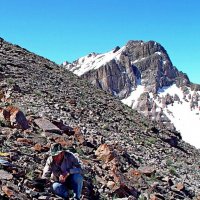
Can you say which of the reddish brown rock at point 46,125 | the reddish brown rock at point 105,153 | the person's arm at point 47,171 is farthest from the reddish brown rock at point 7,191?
the reddish brown rock at point 105,153

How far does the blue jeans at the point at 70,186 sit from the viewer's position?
38.1ft

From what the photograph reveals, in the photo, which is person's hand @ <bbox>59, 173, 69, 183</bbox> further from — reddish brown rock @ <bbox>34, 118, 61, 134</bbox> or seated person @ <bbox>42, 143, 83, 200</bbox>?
reddish brown rock @ <bbox>34, 118, 61, 134</bbox>

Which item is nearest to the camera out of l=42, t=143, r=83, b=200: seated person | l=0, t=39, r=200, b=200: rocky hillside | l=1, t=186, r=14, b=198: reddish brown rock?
l=1, t=186, r=14, b=198: reddish brown rock

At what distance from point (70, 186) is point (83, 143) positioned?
235 inches

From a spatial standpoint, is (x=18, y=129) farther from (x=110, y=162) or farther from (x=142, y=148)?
(x=142, y=148)

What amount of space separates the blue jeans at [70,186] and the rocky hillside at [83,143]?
13.5 inches

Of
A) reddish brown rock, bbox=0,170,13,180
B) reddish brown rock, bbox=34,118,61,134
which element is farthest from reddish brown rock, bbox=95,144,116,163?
reddish brown rock, bbox=0,170,13,180

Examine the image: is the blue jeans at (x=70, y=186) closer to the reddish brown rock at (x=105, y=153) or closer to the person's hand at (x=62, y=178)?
the person's hand at (x=62, y=178)

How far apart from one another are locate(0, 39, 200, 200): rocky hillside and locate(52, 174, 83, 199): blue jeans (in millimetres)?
342

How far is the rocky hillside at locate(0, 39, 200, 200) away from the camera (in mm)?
12862

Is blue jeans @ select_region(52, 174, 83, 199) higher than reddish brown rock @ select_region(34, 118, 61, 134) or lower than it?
lower

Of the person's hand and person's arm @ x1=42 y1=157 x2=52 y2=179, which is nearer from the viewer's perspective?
the person's hand

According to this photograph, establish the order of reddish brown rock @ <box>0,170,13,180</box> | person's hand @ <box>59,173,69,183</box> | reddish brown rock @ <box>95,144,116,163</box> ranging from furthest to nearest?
reddish brown rock @ <box>95,144,116,163</box>, person's hand @ <box>59,173,69,183</box>, reddish brown rock @ <box>0,170,13,180</box>

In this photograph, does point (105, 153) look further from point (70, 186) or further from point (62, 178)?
point (62, 178)
